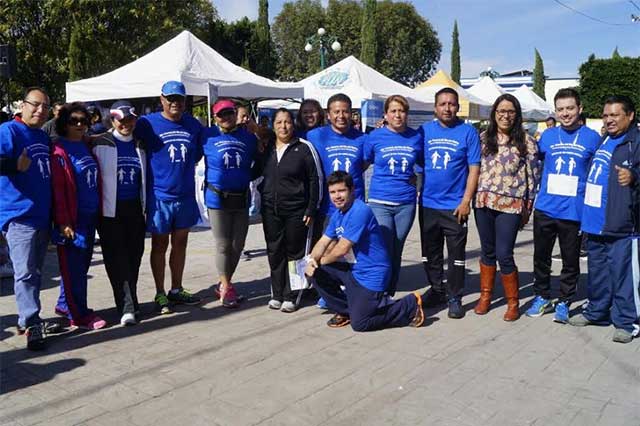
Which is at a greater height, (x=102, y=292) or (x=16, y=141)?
(x=16, y=141)

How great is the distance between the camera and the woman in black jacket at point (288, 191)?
5348 mm

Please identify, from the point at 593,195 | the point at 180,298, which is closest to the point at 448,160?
the point at 593,195

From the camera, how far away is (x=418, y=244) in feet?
30.6

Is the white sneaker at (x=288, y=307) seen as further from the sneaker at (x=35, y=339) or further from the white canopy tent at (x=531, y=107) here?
the white canopy tent at (x=531, y=107)

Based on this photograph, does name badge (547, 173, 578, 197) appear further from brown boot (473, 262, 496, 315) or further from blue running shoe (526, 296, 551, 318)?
blue running shoe (526, 296, 551, 318)

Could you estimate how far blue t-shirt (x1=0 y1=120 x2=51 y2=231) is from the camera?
437 cm

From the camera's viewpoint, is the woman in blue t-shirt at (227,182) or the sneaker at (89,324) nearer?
the sneaker at (89,324)

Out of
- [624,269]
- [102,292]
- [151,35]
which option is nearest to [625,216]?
[624,269]

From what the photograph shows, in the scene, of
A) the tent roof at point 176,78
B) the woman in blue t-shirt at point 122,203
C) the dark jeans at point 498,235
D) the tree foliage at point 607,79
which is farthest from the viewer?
the tree foliage at point 607,79

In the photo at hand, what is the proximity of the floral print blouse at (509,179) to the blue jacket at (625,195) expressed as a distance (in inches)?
25.1

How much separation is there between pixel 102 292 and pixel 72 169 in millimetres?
1969

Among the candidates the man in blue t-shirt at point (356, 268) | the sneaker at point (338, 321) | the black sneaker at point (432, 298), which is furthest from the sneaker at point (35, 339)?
the black sneaker at point (432, 298)

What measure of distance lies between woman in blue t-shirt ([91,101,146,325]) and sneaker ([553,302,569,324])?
366cm

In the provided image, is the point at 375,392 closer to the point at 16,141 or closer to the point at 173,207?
the point at 173,207
